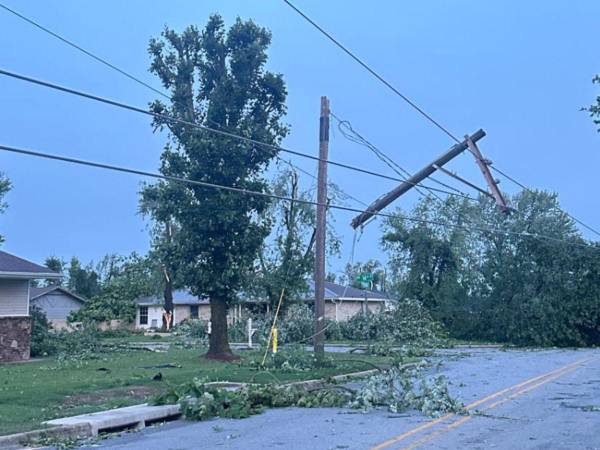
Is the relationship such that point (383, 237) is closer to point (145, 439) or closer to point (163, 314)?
point (163, 314)

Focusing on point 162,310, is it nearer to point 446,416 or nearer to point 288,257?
point 288,257

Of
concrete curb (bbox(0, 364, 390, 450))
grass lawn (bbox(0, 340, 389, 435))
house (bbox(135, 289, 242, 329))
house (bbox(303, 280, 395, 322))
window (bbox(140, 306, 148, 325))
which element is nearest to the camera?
concrete curb (bbox(0, 364, 390, 450))

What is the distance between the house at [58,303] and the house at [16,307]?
33.2m

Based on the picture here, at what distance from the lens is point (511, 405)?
15695mm

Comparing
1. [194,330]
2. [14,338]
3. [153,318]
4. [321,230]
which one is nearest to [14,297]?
[14,338]

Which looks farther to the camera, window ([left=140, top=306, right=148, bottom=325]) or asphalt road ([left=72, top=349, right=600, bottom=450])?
window ([left=140, top=306, right=148, bottom=325])

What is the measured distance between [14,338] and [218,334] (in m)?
7.50

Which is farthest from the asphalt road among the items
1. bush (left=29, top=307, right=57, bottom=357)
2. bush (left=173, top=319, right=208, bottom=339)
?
bush (left=173, top=319, right=208, bottom=339)

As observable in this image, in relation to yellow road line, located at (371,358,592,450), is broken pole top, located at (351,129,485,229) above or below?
above

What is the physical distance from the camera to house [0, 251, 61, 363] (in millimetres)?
28719

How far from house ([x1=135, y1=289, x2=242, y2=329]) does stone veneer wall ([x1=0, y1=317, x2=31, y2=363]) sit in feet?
122

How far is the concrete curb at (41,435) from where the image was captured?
39.2 feet

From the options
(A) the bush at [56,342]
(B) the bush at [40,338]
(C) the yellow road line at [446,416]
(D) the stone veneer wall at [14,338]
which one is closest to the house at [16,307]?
(D) the stone veneer wall at [14,338]

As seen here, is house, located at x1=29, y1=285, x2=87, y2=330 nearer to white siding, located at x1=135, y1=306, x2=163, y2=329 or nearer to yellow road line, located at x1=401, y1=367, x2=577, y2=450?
white siding, located at x1=135, y1=306, x2=163, y2=329
